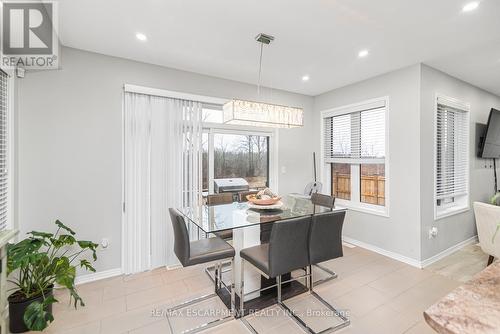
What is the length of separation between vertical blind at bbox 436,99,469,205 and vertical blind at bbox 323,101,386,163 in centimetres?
76

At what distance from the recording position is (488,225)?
9.01ft

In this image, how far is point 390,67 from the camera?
3.28 metres

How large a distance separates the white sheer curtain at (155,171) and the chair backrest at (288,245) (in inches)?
→ 68.4

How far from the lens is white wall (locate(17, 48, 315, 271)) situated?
2.51 m

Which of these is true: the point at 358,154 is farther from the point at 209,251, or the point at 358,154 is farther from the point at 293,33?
the point at 209,251

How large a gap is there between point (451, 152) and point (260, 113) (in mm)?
3333

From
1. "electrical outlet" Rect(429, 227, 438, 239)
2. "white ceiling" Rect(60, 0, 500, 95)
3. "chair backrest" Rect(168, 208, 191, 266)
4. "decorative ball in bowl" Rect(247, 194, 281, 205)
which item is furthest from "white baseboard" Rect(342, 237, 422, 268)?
"chair backrest" Rect(168, 208, 191, 266)

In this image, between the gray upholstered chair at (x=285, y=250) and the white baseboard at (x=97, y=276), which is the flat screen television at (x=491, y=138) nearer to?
the gray upholstered chair at (x=285, y=250)

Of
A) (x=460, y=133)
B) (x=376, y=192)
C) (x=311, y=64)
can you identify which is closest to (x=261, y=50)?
(x=311, y=64)

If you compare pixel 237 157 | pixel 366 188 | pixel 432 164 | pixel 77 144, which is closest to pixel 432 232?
pixel 432 164

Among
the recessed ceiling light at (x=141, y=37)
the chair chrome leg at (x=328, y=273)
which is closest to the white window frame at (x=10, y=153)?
the recessed ceiling light at (x=141, y=37)

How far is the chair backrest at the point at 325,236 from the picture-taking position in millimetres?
2156

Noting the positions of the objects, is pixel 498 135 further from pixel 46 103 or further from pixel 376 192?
pixel 46 103

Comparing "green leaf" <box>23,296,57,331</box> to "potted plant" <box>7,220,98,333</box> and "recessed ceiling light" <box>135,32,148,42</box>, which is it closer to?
"potted plant" <box>7,220,98,333</box>
